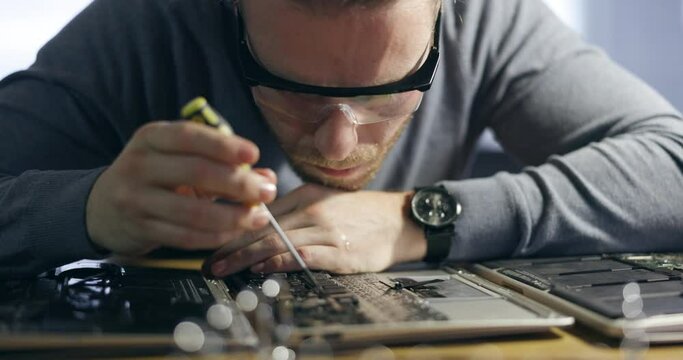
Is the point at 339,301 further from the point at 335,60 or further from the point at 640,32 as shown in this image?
the point at 640,32

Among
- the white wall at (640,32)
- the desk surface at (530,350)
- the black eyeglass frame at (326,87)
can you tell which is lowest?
the desk surface at (530,350)

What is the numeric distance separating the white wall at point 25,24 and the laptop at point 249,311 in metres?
0.86

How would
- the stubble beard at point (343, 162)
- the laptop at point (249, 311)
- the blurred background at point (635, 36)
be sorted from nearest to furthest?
the laptop at point (249, 311) → the stubble beard at point (343, 162) → the blurred background at point (635, 36)

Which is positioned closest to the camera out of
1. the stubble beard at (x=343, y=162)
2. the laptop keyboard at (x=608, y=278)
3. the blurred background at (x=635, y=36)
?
the laptop keyboard at (x=608, y=278)

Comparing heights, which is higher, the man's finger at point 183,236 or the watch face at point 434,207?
the man's finger at point 183,236

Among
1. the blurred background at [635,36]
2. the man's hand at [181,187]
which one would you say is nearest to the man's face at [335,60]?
the man's hand at [181,187]

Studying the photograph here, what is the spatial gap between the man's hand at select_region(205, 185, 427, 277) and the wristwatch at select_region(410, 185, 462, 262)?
0.01 meters

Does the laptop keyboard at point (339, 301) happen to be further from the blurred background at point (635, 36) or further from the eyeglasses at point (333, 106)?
the blurred background at point (635, 36)

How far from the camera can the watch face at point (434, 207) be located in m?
1.02

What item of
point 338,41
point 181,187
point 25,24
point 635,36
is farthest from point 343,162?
point 635,36

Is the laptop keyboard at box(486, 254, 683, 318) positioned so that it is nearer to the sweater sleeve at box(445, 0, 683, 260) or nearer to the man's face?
the sweater sleeve at box(445, 0, 683, 260)

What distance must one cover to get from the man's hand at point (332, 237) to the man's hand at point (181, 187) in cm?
13

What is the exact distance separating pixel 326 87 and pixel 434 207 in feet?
0.80

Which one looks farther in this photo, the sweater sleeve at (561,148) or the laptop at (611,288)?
the sweater sleeve at (561,148)
